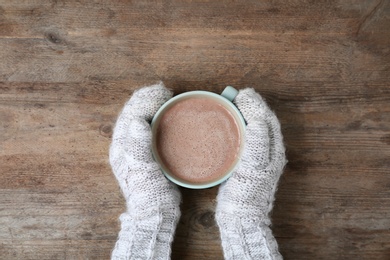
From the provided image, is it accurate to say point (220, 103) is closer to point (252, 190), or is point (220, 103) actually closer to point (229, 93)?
point (229, 93)

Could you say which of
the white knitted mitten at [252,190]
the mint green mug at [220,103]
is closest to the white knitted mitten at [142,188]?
the mint green mug at [220,103]

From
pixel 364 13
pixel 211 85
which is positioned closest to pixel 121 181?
pixel 211 85

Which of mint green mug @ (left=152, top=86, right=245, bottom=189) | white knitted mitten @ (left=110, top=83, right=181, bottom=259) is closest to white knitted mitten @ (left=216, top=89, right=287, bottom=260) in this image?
mint green mug @ (left=152, top=86, right=245, bottom=189)

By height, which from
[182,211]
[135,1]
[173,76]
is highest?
[135,1]

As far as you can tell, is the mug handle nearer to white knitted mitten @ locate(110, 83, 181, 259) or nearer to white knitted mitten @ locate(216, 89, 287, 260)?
white knitted mitten @ locate(216, 89, 287, 260)

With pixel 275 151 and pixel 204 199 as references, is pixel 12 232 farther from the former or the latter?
pixel 275 151

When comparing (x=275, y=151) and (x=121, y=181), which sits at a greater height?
(x=275, y=151)
